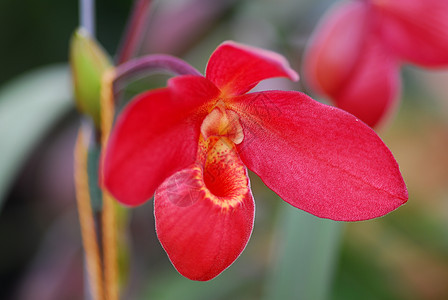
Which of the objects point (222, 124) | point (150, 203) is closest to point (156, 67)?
point (222, 124)

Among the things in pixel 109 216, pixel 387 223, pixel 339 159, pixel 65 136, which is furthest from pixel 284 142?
pixel 65 136

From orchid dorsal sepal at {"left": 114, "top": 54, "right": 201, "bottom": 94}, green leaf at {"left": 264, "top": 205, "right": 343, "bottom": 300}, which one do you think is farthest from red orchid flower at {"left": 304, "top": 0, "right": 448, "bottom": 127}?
orchid dorsal sepal at {"left": 114, "top": 54, "right": 201, "bottom": 94}

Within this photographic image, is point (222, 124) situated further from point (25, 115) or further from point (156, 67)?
point (25, 115)

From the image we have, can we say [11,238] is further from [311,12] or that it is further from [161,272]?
[311,12]

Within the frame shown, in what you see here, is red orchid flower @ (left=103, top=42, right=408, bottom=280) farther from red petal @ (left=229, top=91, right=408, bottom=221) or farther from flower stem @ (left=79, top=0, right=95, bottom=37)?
flower stem @ (left=79, top=0, right=95, bottom=37)

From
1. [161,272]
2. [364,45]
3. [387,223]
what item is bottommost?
[161,272]

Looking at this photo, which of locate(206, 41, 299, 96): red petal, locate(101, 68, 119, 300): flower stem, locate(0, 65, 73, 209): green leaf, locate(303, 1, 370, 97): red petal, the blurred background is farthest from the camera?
the blurred background

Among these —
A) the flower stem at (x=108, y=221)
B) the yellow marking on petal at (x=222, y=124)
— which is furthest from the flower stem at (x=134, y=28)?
the yellow marking on petal at (x=222, y=124)

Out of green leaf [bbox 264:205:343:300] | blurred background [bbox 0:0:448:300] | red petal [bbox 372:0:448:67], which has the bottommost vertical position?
blurred background [bbox 0:0:448:300]
